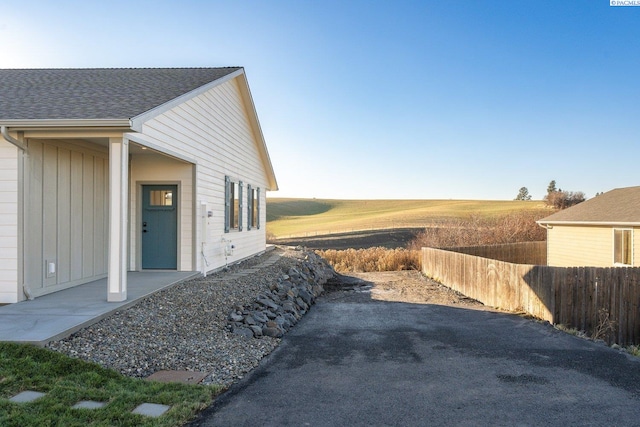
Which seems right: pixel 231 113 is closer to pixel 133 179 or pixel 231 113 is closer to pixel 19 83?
pixel 133 179

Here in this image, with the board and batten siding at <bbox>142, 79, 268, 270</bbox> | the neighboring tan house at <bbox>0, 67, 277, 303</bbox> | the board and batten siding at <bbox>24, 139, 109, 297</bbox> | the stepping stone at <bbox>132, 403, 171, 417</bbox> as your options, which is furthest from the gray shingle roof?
the stepping stone at <bbox>132, 403, 171, 417</bbox>

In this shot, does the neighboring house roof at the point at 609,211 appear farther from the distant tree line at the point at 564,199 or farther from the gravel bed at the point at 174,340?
the distant tree line at the point at 564,199

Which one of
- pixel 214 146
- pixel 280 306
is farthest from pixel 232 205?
pixel 280 306

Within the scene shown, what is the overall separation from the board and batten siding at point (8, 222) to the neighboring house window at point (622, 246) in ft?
58.0

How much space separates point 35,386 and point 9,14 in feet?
39.1

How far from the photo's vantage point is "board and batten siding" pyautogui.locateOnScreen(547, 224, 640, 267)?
1656 centimetres

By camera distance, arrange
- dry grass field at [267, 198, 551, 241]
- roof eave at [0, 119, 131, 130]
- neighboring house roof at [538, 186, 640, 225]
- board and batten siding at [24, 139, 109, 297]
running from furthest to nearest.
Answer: dry grass field at [267, 198, 551, 241], neighboring house roof at [538, 186, 640, 225], board and batten siding at [24, 139, 109, 297], roof eave at [0, 119, 131, 130]

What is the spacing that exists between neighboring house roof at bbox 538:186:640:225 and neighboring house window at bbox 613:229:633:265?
0.53 metres

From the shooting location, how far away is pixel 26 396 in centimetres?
401

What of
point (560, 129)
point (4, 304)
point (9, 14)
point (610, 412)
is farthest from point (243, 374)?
point (560, 129)

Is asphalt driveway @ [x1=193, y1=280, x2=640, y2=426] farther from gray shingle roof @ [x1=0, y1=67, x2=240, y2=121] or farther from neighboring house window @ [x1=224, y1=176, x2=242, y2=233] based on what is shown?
neighboring house window @ [x1=224, y1=176, x2=242, y2=233]

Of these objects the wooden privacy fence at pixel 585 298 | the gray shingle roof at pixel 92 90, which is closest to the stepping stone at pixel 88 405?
the gray shingle roof at pixel 92 90

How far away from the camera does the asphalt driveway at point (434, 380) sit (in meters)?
4.03

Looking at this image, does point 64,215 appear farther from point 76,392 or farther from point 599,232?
point 599,232
